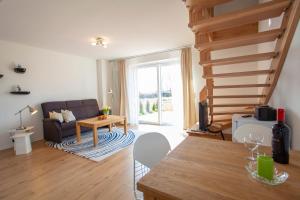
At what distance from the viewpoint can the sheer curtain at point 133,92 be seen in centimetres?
562

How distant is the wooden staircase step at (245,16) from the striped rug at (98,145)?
2.61 metres

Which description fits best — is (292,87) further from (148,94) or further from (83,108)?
(83,108)

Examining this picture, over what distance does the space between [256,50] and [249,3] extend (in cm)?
111

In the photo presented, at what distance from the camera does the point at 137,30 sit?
3135 mm

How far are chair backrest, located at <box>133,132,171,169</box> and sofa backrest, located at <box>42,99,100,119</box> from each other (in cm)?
356

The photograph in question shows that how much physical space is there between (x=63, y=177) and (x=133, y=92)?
367cm

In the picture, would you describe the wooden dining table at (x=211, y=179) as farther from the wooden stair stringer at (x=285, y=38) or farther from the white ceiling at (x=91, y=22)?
the white ceiling at (x=91, y=22)

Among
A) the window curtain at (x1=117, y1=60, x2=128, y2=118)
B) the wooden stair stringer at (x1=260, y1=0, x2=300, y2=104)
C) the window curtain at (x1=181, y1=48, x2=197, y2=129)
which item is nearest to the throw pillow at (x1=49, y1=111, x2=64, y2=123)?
the window curtain at (x1=117, y1=60, x2=128, y2=118)

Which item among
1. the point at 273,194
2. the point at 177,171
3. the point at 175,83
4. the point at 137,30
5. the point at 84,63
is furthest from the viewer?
the point at 84,63

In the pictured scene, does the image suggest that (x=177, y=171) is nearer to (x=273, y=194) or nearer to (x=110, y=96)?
(x=273, y=194)

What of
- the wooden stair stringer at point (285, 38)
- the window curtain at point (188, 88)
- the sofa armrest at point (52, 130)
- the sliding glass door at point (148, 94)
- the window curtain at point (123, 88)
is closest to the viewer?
the wooden stair stringer at point (285, 38)

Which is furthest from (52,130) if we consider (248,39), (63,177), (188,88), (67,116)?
(248,39)

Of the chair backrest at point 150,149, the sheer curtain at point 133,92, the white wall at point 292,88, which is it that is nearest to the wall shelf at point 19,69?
the sheer curtain at point 133,92

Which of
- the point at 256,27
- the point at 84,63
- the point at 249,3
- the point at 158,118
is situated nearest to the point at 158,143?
the point at 249,3
